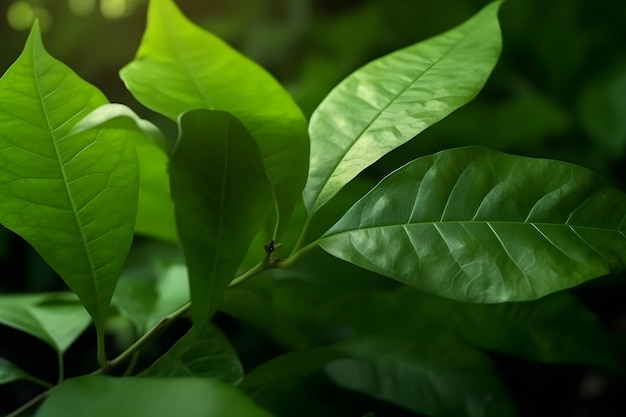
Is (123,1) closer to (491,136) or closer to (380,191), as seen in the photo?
(491,136)

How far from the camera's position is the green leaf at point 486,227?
1.34ft

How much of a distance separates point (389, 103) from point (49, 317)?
0.37 meters

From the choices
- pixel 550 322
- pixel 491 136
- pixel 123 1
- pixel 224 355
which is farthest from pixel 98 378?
pixel 123 1

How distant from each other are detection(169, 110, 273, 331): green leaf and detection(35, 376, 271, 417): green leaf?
71 millimetres

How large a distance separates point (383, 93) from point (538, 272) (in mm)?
196

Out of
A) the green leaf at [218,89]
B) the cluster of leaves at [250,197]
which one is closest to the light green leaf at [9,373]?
the cluster of leaves at [250,197]

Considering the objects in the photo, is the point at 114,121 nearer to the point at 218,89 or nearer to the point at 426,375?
→ the point at 218,89

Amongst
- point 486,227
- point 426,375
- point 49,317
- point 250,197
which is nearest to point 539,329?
point 426,375

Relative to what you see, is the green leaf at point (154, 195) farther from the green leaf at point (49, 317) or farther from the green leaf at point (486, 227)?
the green leaf at point (486, 227)

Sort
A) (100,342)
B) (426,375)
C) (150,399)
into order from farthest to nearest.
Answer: (426,375), (100,342), (150,399)

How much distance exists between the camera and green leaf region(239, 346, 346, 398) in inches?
20.1

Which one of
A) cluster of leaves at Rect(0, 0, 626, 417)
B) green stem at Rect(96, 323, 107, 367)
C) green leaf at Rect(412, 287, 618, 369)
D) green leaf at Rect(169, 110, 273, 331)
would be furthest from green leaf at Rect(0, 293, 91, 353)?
green leaf at Rect(412, 287, 618, 369)

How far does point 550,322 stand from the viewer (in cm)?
63

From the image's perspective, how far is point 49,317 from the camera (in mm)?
622
